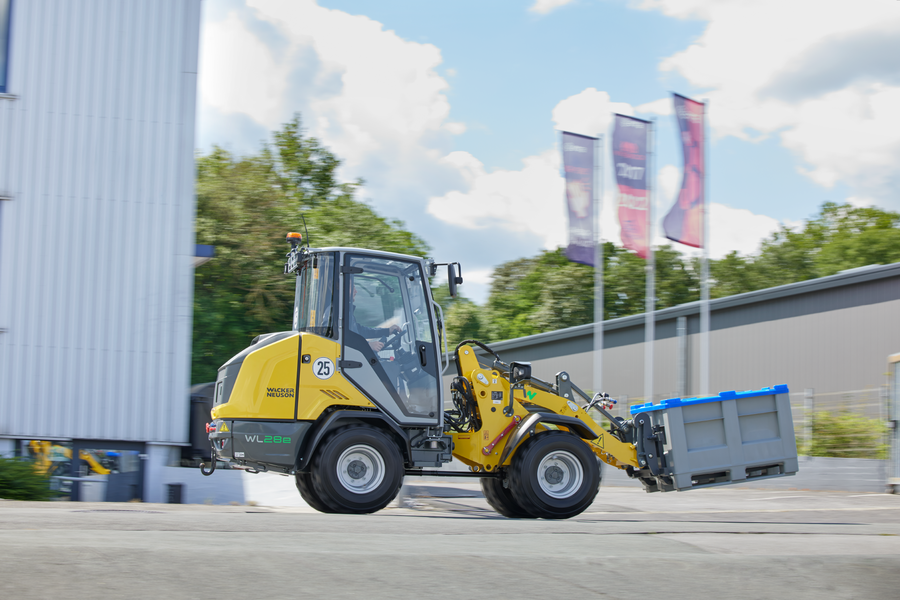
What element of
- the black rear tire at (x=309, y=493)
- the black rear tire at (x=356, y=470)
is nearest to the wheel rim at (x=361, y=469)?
the black rear tire at (x=356, y=470)

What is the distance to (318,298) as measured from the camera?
871 centimetres

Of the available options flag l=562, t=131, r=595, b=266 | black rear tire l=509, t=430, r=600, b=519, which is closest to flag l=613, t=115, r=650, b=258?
flag l=562, t=131, r=595, b=266

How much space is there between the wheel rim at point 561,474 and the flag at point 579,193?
15.0 meters

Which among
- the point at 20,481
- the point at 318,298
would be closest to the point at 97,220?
the point at 20,481

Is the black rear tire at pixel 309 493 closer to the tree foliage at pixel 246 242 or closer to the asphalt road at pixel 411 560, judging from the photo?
the asphalt road at pixel 411 560

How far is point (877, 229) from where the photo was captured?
5500cm

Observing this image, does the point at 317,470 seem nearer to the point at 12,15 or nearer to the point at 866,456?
the point at 12,15

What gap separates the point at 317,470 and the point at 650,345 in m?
18.9

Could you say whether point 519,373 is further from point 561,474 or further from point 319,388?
point 319,388

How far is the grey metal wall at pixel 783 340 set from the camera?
2195 centimetres

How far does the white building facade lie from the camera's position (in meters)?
12.7

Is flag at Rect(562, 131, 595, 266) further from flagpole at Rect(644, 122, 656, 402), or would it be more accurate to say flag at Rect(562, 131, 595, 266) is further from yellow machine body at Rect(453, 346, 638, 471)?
yellow machine body at Rect(453, 346, 638, 471)

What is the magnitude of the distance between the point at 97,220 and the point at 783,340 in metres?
18.0

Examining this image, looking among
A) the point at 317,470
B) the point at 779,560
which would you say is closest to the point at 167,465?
the point at 317,470
